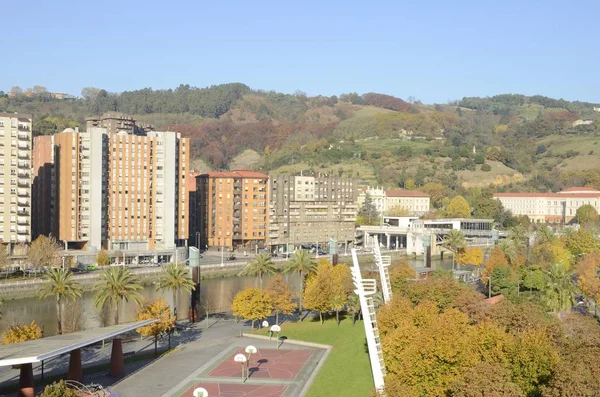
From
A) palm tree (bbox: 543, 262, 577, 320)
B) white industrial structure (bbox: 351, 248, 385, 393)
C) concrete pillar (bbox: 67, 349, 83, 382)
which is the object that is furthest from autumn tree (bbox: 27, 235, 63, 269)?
white industrial structure (bbox: 351, 248, 385, 393)

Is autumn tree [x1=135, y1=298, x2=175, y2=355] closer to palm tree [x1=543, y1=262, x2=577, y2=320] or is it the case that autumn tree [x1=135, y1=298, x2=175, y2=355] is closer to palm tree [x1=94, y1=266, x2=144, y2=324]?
palm tree [x1=94, y1=266, x2=144, y2=324]

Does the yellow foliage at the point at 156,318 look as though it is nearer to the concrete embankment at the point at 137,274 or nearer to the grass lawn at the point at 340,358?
the grass lawn at the point at 340,358

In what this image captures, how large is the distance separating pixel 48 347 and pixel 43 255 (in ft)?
159

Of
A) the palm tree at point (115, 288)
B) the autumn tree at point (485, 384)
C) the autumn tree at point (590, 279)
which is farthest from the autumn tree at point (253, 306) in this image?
the autumn tree at point (485, 384)

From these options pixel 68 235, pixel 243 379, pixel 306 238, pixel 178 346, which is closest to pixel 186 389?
pixel 243 379

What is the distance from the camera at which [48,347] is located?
105ft

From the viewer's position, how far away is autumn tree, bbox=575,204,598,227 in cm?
14088

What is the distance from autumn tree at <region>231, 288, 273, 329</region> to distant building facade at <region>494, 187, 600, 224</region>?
116 m

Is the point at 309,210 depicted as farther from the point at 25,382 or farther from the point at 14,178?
the point at 25,382

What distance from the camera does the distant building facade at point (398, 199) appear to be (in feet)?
498

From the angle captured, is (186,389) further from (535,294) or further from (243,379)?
(535,294)

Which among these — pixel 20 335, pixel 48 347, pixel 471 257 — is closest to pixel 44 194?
pixel 471 257

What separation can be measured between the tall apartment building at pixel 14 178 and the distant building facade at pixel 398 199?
261 feet

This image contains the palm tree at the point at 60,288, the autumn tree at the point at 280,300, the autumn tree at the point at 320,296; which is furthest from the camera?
the autumn tree at the point at 280,300
